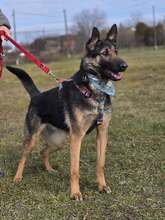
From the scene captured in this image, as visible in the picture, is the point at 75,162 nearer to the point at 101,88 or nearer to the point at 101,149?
the point at 101,149

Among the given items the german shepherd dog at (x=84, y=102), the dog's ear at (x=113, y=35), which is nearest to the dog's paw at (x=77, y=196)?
the german shepherd dog at (x=84, y=102)

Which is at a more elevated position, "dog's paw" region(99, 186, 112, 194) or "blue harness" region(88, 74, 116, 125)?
"blue harness" region(88, 74, 116, 125)

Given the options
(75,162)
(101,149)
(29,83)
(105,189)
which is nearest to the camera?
(75,162)

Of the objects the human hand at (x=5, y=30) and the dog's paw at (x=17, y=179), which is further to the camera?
the dog's paw at (x=17, y=179)

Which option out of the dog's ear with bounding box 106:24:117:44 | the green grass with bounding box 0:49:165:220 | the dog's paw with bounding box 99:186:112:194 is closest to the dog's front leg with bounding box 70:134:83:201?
the green grass with bounding box 0:49:165:220

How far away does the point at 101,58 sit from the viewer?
4805 millimetres

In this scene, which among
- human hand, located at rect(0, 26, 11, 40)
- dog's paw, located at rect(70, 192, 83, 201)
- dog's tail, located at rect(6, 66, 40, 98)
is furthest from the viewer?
dog's tail, located at rect(6, 66, 40, 98)

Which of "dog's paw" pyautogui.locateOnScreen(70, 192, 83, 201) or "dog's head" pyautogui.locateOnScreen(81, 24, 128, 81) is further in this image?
"dog's paw" pyautogui.locateOnScreen(70, 192, 83, 201)

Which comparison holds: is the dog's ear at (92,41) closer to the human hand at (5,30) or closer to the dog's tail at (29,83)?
the human hand at (5,30)

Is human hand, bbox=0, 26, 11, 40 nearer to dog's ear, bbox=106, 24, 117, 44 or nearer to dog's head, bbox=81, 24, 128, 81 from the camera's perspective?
dog's head, bbox=81, 24, 128, 81

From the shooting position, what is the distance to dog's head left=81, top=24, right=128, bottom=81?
187 inches

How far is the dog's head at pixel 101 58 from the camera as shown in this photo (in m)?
4.76

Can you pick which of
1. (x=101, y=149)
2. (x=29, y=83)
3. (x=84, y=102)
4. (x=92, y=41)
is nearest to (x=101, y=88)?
(x=84, y=102)

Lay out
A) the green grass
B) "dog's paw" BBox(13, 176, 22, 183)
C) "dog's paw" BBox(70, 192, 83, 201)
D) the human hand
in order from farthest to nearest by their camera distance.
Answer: "dog's paw" BBox(13, 176, 22, 183)
the human hand
"dog's paw" BBox(70, 192, 83, 201)
the green grass
